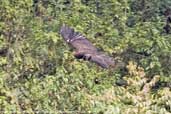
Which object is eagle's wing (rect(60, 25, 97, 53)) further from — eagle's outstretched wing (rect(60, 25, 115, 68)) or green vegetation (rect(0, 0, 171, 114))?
green vegetation (rect(0, 0, 171, 114))

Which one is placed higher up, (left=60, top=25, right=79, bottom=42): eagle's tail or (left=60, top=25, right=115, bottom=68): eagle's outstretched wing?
(left=60, top=25, right=79, bottom=42): eagle's tail

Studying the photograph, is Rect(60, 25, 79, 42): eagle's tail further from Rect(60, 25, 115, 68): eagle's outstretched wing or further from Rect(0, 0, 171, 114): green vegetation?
Rect(0, 0, 171, 114): green vegetation

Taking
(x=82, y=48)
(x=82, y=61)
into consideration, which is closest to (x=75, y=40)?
(x=82, y=48)

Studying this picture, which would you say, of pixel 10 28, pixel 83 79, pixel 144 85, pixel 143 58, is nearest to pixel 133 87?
pixel 144 85

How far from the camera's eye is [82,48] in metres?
4.70

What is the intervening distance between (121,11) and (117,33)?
287 mm

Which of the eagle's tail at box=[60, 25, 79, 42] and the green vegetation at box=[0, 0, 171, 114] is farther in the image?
the eagle's tail at box=[60, 25, 79, 42]

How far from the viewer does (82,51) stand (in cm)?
468

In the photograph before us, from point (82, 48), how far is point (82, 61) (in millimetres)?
158

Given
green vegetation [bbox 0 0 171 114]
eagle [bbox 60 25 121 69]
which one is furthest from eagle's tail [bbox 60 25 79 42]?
green vegetation [bbox 0 0 171 114]

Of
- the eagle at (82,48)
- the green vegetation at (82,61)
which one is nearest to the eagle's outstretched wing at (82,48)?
the eagle at (82,48)

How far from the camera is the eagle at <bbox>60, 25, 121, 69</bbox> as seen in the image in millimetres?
4656

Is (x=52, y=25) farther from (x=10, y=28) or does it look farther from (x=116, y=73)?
(x=116, y=73)

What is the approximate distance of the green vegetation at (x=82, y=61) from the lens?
4234 millimetres
